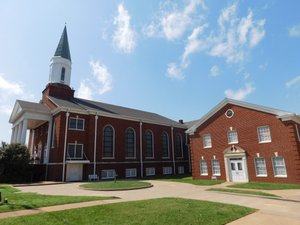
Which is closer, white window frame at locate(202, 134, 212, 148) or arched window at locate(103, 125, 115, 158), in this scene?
white window frame at locate(202, 134, 212, 148)

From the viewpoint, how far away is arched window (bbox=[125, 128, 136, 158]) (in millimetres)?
35125

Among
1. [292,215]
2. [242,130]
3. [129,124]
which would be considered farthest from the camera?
[129,124]

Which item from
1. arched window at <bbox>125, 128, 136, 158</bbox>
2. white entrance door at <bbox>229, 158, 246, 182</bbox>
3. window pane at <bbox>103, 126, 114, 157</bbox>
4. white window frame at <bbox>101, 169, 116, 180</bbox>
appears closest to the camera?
white entrance door at <bbox>229, 158, 246, 182</bbox>

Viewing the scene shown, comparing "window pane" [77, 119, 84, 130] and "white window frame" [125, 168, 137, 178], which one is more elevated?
"window pane" [77, 119, 84, 130]

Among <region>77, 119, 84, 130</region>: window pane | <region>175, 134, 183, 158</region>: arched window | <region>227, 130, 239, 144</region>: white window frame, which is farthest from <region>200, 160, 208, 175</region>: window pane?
<region>77, 119, 84, 130</region>: window pane

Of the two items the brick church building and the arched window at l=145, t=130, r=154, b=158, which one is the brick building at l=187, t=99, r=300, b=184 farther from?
the arched window at l=145, t=130, r=154, b=158

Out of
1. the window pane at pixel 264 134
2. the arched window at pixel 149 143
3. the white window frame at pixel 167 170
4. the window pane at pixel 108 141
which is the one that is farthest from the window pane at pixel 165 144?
the window pane at pixel 264 134

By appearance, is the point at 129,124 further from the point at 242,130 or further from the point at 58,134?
the point at 242,130

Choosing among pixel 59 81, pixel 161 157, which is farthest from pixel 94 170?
pixel 59 81

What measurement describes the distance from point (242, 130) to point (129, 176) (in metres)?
18.4

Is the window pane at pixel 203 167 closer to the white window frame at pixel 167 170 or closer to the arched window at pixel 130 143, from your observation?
the arched window at pixel 130 143

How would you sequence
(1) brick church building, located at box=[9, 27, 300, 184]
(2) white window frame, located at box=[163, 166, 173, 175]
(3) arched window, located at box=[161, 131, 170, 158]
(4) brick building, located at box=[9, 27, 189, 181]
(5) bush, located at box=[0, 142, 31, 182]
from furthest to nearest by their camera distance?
(3) arched window, located at box=[161, 131, 170, 158]
(2) white window frame, located at box=[163, 166, 173, 175]
(4) brick building, located at box=[9, 27, 189, 181]
(5) bush, located at box=[0, 142, 31, 182]
(1) brick church building, located at box=[9, 27, 300, 184]

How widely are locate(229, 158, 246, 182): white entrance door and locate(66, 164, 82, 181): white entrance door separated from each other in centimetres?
1914

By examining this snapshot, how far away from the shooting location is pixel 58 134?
94.4 ft
